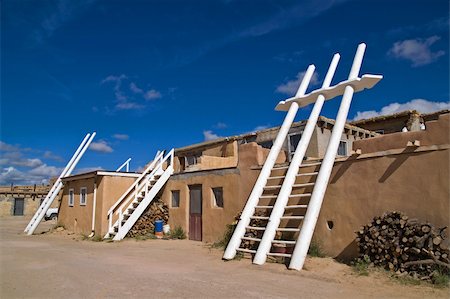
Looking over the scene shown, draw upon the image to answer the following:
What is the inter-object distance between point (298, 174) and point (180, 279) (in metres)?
5.11

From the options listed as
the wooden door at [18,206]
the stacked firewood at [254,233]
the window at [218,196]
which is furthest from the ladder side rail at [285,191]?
the wooden door at [18,206]

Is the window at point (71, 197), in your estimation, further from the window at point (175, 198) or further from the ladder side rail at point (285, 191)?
the ladder side rail at point (285, 191)

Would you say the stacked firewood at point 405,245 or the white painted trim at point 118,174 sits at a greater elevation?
the white painted trim at point 118,174

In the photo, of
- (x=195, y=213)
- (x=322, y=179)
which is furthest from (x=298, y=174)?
(x=195, y=213)

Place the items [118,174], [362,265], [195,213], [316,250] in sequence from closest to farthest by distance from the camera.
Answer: [362,265]
[316,250]
[195,213]
[118,174]

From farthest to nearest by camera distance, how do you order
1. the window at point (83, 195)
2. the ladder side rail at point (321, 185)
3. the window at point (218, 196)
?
the window at point (83, 195) < the window at point (218, 196) < the ladder side rail at point (321, 185)

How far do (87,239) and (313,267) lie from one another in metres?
12.0

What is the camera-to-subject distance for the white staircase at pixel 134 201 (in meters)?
16.5

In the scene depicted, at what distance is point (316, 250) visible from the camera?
1034 centimetres

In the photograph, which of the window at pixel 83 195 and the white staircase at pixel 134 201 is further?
the window at pixel 83 195

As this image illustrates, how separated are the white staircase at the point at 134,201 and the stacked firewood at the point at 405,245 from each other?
10.7 m

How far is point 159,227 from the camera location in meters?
16.9

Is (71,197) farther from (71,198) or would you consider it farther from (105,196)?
(105,196)

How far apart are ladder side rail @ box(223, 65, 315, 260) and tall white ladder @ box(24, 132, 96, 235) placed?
1447 centimetres
